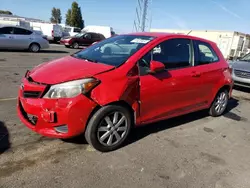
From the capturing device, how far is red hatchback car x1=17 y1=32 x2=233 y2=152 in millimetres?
3221

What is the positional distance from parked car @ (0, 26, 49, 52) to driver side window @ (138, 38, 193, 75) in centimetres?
1257

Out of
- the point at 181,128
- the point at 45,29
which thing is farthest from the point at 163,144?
the point at 45,29

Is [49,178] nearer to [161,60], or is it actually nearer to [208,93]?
[161,60]

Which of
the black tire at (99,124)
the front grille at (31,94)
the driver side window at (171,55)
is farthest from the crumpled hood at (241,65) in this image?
the front grille at (31,94)

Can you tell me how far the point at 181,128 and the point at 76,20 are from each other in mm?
63543

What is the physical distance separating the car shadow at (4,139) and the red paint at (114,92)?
1.37ft

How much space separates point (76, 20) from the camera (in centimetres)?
6400

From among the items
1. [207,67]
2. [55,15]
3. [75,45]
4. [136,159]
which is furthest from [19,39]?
[55,15]

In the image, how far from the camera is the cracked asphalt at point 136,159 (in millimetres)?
3006

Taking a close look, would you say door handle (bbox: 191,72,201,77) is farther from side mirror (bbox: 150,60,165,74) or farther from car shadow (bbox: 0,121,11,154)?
car shadow (bbox: 0,121,11,154)

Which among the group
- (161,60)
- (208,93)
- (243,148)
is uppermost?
(161,60)

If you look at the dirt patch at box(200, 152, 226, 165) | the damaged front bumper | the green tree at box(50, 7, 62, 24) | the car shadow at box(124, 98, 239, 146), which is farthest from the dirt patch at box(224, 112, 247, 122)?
the green tree at box(50, 7, 62, 24)

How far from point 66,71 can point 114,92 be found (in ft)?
2.34

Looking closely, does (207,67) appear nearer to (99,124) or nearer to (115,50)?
(115,50)
